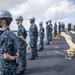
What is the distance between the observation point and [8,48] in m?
4.41

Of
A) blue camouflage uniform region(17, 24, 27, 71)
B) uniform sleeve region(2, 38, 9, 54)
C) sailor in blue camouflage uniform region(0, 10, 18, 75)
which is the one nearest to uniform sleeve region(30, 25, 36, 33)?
blue camouflage uniform region(17, 24, 27, 71)

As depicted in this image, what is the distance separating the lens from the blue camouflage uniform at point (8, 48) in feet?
14.4

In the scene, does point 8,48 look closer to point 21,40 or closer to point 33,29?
point 21,40

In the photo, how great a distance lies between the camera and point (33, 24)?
10.9 meters

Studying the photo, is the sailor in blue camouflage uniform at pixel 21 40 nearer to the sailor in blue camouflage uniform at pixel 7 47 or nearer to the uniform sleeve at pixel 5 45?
the sailor in blue camouflage uniform at pixel 7 47

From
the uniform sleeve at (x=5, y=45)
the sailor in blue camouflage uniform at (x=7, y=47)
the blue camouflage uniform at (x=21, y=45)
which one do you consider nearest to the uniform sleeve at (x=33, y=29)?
the blue camouflage uniform at (x=21, y=45)

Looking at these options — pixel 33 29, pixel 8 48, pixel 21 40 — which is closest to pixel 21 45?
pixel 21 40

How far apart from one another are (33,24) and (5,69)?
653cm

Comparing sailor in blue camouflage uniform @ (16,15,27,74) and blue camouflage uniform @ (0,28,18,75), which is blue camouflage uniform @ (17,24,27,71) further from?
blue camouflage uniform @ (0,28,18,75)

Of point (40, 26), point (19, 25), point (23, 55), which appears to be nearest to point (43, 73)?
point (23, 55)

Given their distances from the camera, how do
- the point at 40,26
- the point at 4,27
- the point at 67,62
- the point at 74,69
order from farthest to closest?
the point at 40,26
the point at 67,62
the point at 74,69
the point at 4,27

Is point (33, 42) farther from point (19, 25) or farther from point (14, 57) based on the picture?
point (14, 57)

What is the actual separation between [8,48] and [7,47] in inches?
1.0

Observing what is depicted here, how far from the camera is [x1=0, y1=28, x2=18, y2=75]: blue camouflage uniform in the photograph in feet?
14.4
